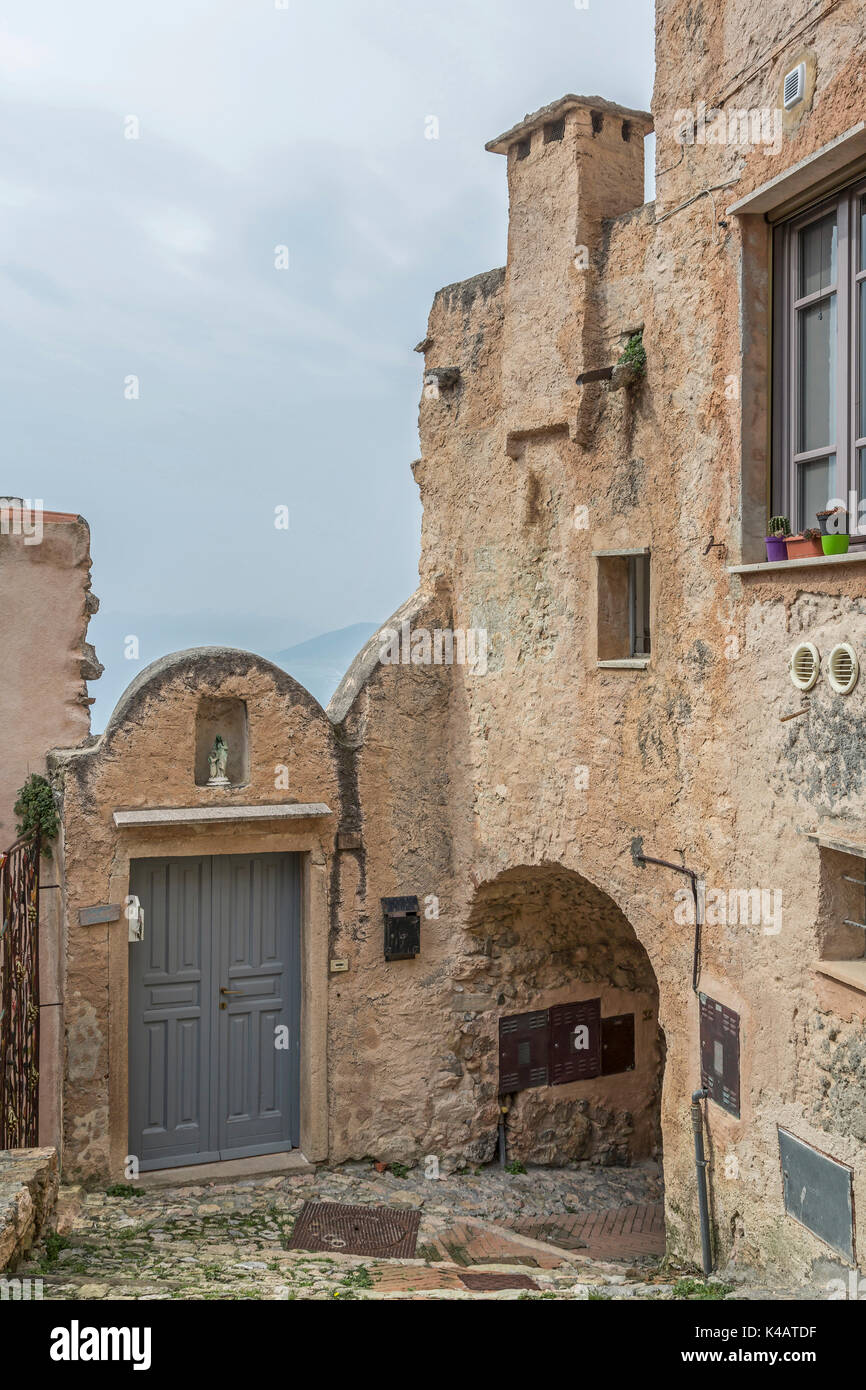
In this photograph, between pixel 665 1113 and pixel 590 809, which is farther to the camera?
pixel 590 809

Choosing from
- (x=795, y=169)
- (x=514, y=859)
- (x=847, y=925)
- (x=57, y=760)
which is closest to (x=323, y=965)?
(x=514, y=859)

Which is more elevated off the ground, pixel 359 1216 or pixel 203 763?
pixel 203 763

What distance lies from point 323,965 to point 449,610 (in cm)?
288

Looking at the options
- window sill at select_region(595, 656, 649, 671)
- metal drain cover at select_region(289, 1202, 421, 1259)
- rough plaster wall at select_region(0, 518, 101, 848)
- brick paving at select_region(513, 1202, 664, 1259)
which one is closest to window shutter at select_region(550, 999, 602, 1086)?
brick paving at select_region(513, 1202, 664, 1259)

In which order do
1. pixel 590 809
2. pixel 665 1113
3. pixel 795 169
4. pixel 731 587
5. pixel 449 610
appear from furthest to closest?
pixel 449 610 < pixel 590 809 < pixel 665 1113 < pixel 731 587 < pixel 795 169

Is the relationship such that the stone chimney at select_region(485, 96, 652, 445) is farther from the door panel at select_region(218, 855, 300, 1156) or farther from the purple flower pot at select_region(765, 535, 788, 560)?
the door panel at select_region(218, 855, 300, 1156)

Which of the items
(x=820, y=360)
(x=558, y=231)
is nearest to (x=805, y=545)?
(x=820, y=360)

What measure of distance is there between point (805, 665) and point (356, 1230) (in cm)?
487

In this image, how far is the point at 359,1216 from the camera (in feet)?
24.9

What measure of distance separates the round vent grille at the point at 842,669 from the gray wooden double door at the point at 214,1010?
15.5ft

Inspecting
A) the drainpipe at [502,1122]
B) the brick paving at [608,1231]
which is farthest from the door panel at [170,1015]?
the brick paving at [608,1231]

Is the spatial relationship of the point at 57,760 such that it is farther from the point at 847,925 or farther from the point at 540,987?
the point at 847,925

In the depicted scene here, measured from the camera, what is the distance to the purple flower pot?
205 inches

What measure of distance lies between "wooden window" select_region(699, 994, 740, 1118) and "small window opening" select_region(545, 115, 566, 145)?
5.53 metres
